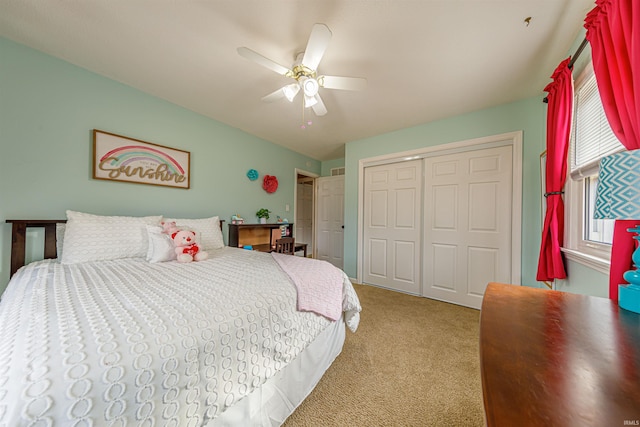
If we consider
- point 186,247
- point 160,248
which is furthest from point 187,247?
point 160,248

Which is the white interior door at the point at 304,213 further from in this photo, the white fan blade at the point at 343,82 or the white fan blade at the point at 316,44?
the white fan blade at the point at 316,44

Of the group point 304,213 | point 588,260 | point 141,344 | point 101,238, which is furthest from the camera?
point 304,213

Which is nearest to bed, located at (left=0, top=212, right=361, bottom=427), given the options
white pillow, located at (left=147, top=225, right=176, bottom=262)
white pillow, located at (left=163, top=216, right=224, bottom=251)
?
white pillow, located at (left=147, top=225, right=176, bottom=262)

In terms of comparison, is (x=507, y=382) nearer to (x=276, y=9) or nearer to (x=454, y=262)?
(x=276, y=9)

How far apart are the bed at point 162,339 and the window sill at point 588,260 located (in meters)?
1.42

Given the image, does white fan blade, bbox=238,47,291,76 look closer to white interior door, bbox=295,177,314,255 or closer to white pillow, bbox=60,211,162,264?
white pillow, bbox=60,211,162,264

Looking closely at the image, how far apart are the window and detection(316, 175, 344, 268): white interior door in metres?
3.07

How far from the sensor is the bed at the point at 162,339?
20.7 inches

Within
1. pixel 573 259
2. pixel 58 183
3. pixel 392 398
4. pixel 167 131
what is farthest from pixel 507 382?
pixel 167 131

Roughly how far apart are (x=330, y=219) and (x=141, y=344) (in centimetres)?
395

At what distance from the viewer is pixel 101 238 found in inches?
68.2

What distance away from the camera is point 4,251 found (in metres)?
1.66

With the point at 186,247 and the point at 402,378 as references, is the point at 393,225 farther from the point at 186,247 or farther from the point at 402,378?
the point at 186,247

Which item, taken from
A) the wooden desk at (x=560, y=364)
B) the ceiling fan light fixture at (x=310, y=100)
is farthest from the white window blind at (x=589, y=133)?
the ceiling fan light fixture at (x=310, y=100)
